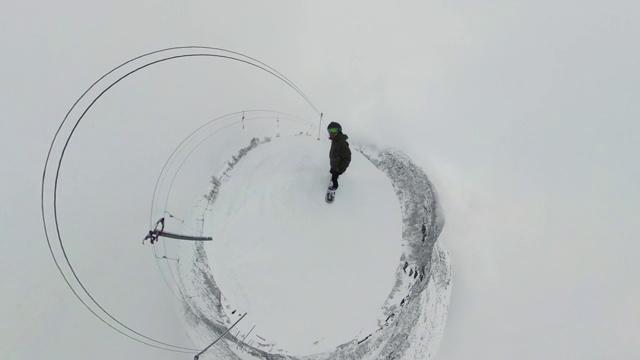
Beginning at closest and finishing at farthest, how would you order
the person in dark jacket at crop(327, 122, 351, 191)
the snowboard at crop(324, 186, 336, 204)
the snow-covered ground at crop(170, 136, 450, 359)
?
the person in dark jacket at crop(327, 122, 351, 191) → the snow-covered ground at crop(170, 136, 450, 359) → the snowboard at crop(324, 186, 336, 204)

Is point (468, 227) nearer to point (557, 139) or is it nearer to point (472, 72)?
point (557, 139)

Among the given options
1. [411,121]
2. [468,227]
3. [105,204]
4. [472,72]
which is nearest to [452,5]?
[472,72]

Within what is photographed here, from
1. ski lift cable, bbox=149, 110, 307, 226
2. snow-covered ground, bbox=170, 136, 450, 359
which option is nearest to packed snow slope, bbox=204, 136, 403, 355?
snow-covered ground, bbox=170, 136, 450, 359

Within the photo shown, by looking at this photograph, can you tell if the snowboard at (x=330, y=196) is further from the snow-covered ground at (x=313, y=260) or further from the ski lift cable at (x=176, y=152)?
the ski lift cable at (x=176, y=152)

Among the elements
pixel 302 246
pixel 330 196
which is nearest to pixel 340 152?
pixel 330 196

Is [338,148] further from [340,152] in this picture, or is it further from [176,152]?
[176,152]

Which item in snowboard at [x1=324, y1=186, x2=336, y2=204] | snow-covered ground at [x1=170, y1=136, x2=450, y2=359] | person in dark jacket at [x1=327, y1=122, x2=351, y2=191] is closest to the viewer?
person in dark jacket at [x1=327, y1=122, x2=351, y2=191]

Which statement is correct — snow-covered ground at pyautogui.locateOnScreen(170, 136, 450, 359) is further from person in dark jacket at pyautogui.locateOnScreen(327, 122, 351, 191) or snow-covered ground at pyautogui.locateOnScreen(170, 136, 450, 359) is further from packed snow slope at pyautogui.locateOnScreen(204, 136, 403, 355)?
person in dark jacket at pyautogui.locateOnScreen(327, 122, 351, 191)
